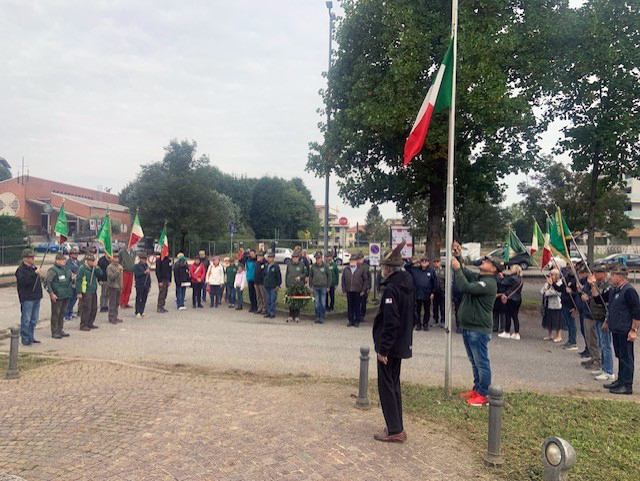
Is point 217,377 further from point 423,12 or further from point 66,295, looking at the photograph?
point 423,12

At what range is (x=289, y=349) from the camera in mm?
10281

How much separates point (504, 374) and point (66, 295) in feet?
29.7

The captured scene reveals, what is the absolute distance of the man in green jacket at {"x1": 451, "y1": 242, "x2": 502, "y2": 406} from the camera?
6683 mm

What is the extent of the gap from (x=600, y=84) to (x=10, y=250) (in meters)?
33.8

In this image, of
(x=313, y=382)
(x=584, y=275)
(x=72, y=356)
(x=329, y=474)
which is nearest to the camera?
(x=329, y=474)

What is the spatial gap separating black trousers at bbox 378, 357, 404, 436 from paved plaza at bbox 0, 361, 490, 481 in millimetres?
218

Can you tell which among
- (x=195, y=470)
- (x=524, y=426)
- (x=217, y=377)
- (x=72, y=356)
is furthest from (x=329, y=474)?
(x=72, y=356)

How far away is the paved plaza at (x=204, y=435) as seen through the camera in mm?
4676

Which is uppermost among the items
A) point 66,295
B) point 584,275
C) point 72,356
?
point 584,275

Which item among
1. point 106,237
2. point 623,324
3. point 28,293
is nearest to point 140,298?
point 106,237

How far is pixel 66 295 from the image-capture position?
10875mm

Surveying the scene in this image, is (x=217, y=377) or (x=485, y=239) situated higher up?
(x=485, y=239)

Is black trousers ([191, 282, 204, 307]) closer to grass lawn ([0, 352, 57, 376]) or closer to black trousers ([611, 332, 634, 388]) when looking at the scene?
grass lawn ([0, 352, 57, 376])

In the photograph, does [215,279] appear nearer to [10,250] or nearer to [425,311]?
[425,311]
